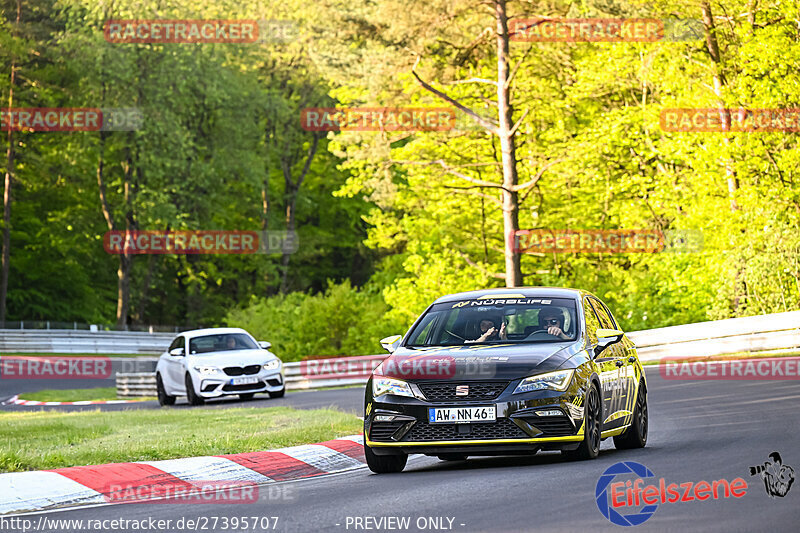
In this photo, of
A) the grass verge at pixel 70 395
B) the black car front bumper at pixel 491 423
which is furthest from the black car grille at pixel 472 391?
the grass verge at pixel 70 395

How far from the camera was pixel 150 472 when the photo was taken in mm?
11625

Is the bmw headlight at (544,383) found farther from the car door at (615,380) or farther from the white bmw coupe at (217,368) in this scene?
the white bmw coupe at (217,368)

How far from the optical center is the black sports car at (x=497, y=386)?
35.7ft

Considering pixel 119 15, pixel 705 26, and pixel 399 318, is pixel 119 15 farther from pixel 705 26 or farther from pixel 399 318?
pixel 705 26

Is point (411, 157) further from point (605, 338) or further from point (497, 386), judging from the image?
point (497, 386)

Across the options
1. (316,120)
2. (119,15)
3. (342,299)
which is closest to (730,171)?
(342,299)

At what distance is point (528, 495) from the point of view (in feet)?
30.5

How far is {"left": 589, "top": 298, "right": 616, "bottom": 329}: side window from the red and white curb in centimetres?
294

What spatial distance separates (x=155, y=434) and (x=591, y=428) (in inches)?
274

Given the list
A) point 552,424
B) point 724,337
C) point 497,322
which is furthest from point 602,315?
point 724,337

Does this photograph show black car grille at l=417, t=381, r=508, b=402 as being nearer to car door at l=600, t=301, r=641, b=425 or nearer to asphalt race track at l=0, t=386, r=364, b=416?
car door at l=600, t=301, r=641, b=425

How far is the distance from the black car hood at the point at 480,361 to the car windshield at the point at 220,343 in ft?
54.6

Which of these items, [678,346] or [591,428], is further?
[678,346]

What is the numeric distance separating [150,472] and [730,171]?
2822cm
